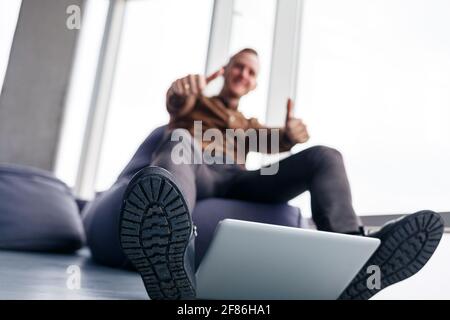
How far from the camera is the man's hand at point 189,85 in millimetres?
1289

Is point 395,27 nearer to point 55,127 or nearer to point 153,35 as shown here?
point 153,35

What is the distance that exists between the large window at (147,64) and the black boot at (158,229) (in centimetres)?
207

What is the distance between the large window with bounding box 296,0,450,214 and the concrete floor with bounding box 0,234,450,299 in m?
0.24

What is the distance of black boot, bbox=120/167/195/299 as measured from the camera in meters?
0.67

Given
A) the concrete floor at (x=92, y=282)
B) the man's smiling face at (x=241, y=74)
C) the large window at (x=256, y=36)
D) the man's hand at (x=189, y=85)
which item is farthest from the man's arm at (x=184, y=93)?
the large window at (x=256, y=36)

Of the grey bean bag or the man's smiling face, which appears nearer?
the grey bean bag

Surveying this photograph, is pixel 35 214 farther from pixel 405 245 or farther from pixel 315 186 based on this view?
pixel 405 245

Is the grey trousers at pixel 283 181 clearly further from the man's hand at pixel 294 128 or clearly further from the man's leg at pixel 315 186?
the man's hand at pixel 294 128

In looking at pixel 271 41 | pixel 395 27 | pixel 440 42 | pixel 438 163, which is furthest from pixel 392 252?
pixel 271 41

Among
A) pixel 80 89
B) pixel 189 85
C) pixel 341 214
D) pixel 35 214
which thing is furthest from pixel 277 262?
pixel 80 89

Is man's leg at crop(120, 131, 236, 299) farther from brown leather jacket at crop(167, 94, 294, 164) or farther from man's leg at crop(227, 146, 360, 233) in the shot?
brown leather jacket at crop(167, 94, 294, 164)

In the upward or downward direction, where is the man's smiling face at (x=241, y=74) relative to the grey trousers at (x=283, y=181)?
upward

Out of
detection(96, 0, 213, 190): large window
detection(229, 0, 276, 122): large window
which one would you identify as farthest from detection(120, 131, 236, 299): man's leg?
Answer: detection(96, 0, 213, 190): large window

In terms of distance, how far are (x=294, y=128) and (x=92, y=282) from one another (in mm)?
655
